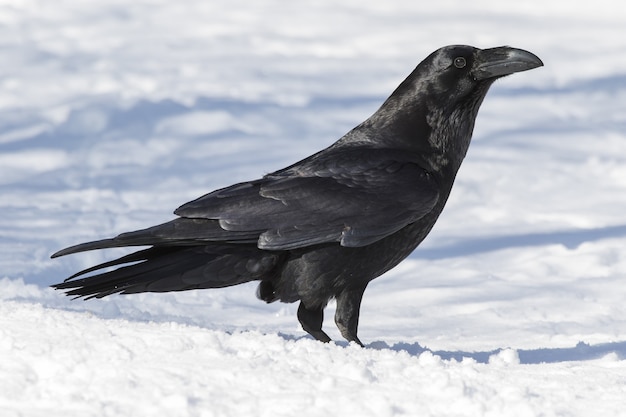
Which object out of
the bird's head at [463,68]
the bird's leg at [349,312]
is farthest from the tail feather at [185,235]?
the bird's head at [463,68]

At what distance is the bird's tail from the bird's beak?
2.10 metres

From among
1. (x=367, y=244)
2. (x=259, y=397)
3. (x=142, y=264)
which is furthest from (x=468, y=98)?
(x=259, y=397)

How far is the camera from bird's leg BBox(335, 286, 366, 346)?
6.91m

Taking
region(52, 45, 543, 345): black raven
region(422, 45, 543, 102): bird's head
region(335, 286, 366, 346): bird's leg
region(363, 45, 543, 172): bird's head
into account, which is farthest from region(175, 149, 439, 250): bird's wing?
region(422, 45, 543, 102): bird's head

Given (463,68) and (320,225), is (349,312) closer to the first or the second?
(320,225)

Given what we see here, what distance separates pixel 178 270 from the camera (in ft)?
22.4

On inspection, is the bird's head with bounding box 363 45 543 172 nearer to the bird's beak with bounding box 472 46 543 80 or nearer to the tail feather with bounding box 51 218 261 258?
the bird's beak with bounding box 472 46 543 80

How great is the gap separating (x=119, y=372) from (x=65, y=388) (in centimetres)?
32

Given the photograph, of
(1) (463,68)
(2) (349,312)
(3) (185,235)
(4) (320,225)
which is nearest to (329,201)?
(4) (320,225)

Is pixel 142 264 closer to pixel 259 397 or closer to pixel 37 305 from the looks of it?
pixel 37 305

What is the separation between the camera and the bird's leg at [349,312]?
6906 millimetres

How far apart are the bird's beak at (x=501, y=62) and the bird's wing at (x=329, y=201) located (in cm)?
92

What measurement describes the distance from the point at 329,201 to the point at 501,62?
178 cm

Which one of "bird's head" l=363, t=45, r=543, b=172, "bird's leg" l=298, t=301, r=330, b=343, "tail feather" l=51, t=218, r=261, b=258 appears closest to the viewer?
"tail feather" l=51, t=218, r=261, b=258
